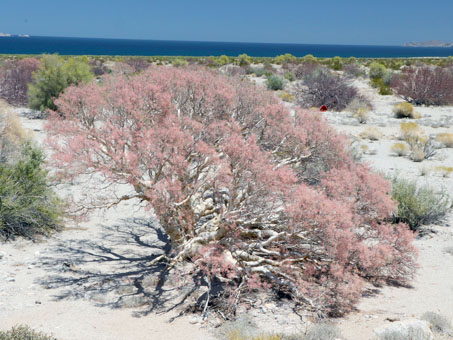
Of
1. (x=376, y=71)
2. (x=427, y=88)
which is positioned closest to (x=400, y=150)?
(x=427, y=88)

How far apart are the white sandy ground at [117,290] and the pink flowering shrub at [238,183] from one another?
17.9 inches

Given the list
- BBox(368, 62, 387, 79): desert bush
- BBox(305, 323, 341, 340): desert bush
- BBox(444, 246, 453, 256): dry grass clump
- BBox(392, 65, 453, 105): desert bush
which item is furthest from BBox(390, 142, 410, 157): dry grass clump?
BBox(368, 62, 387, 79): desert bush

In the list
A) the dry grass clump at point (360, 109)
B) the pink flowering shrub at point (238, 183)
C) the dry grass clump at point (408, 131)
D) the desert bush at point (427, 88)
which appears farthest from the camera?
the desert bush at point (427, 88)

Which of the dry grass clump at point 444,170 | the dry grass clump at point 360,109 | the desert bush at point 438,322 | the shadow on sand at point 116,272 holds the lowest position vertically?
the shadow on sand at point 116,272

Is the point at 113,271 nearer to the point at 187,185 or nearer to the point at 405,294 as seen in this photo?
the point at 187,185

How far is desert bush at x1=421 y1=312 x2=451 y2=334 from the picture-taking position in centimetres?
512

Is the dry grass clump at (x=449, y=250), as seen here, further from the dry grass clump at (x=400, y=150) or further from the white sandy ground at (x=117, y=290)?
the dry grass clump at (x=400, y=150)

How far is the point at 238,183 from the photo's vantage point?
18.8 feet

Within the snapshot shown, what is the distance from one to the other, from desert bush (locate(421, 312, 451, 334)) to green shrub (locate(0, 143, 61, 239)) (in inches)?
238

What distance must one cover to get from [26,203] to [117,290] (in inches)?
103

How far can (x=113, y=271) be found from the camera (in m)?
6.97

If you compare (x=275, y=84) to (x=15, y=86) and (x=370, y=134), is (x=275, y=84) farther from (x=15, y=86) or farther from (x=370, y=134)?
(x=15, y=86)

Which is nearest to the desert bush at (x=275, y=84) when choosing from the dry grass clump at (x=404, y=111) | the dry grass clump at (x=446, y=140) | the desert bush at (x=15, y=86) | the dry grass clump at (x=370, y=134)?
the dry grass clump at (x=404, y=111)

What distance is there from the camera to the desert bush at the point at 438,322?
512 cm
